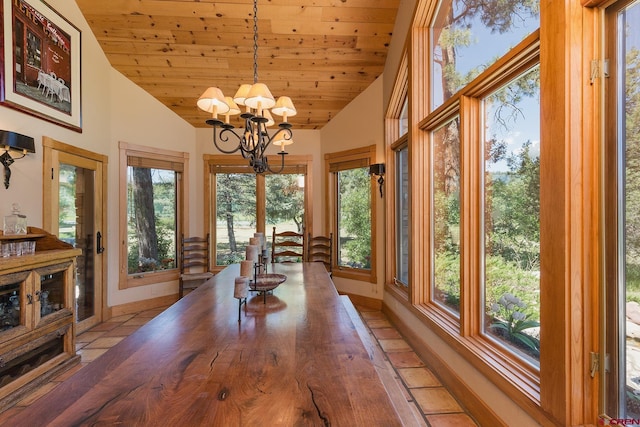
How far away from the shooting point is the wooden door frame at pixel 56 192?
299 centimetres

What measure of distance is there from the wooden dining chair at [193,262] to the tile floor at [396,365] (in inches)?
21.6

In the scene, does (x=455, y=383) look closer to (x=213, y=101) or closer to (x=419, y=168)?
(x=419, y=168)

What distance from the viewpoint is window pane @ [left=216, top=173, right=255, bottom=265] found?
16.6 feet

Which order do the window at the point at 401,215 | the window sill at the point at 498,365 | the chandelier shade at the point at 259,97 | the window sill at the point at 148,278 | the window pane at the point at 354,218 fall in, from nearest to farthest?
the window sill at the point at 498,365 → the chandelier shade at the point at 259,97 → the window at the point at 401,215 → the window sill at the point at 148,278 → the window pane at the point at 354,218

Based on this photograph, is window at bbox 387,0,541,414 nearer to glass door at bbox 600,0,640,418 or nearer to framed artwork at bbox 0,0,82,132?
glass door at bbox 600,0,640,418

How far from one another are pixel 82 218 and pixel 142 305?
1387 mm

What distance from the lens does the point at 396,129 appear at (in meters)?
3.99

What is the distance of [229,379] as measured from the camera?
106 cm

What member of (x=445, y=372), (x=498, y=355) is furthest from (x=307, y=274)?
(x=498, y=355)

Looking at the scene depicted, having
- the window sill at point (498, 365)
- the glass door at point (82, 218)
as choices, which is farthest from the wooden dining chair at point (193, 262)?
the window sill at point (498, 365)

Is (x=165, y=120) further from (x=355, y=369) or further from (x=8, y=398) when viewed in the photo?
(x=355, y=369)

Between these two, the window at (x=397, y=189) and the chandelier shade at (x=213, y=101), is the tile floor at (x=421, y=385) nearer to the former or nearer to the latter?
the window at (x=397, y=189)

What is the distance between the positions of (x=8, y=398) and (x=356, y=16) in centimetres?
440

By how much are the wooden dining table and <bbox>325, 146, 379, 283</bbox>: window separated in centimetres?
282
